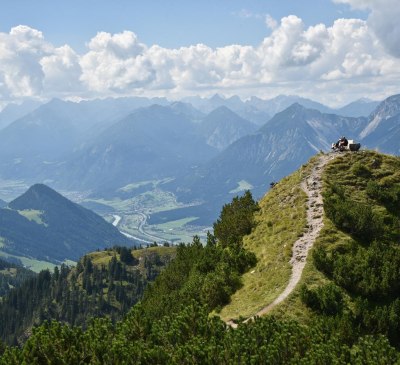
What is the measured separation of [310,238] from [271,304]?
1413 centimetres

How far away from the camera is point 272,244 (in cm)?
6122

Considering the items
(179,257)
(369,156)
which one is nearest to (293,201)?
(369,156)

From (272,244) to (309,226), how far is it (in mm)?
5369

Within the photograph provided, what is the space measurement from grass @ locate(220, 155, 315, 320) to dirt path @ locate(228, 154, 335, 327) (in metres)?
0.70

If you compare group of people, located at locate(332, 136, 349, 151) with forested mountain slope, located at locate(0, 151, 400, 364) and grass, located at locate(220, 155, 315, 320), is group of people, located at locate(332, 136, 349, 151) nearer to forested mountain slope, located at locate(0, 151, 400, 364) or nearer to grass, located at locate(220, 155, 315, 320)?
forested mountain slope, located at locate(0, 151, 400, 364)

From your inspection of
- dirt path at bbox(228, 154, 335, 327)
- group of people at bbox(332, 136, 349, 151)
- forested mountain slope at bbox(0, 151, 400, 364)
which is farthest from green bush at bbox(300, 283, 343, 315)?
group of people at bbox(332, 136, 349, 151)

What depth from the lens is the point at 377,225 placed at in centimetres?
5738

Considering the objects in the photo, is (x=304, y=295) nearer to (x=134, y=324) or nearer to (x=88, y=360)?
(x=134, y=324)

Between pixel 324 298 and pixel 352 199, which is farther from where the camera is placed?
pixel 352 199

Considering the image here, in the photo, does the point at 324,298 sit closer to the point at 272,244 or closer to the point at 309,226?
the point at 272,244

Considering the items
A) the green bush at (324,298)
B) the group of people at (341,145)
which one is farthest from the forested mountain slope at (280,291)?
the group of people at (341,145)

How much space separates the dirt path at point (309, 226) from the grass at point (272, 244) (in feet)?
2.30

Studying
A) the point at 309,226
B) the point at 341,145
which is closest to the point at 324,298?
the point at 309,226

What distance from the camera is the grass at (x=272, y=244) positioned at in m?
49.8
